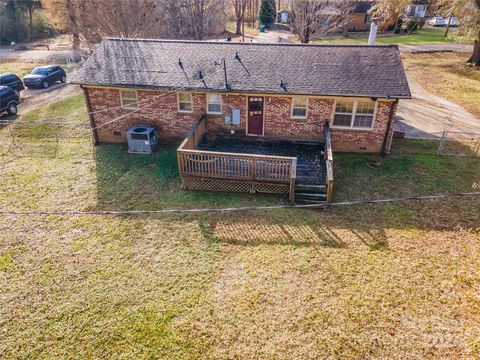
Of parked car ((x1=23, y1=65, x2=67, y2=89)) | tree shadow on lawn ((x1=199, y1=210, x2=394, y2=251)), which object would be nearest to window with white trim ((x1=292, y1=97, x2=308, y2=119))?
tree shadow on lawn ((x1=199, y1=210, x2=394, y2=251))

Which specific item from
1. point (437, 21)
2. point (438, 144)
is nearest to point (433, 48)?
point (437, 21)

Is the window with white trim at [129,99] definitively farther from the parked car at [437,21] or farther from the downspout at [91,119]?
the parked car at [437,21]

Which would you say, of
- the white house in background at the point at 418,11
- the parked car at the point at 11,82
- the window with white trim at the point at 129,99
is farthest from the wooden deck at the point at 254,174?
the white house in background at the point at 418,11

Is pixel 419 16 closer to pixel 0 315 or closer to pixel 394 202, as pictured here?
pixel 394 202

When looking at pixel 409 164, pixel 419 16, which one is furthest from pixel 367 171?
pixel 419 16

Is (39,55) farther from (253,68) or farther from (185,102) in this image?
(253,68)
